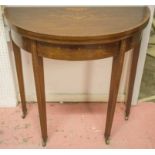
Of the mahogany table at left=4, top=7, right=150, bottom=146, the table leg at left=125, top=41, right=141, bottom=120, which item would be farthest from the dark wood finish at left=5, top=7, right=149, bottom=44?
the table leg at left=125, top=41, right=141, bottom=120

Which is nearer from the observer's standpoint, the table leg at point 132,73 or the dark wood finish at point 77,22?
the dark wood finish at point 77,22

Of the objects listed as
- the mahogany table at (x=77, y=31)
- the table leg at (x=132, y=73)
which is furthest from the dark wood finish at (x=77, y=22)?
the table leg at (x=132, y=73)

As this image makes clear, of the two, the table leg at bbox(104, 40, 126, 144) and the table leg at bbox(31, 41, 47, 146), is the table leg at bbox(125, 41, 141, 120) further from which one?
the table leg at bbox(31, 41, 47, 146)

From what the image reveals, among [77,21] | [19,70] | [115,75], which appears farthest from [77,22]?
[19,70]

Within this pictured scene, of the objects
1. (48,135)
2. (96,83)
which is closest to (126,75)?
(96,83)

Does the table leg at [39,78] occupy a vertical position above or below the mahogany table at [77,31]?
below

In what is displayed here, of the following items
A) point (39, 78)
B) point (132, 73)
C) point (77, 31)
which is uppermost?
point (77, 31)

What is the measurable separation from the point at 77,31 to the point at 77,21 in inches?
3.3

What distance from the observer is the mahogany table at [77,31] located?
88 centimetres

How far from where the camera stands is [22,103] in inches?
56.9

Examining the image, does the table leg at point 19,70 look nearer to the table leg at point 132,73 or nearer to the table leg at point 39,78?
the table leg at point 39,78

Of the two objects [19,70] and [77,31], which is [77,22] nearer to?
[77,31]

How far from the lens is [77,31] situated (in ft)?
2.89

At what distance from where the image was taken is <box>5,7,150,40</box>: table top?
876 millimetres
